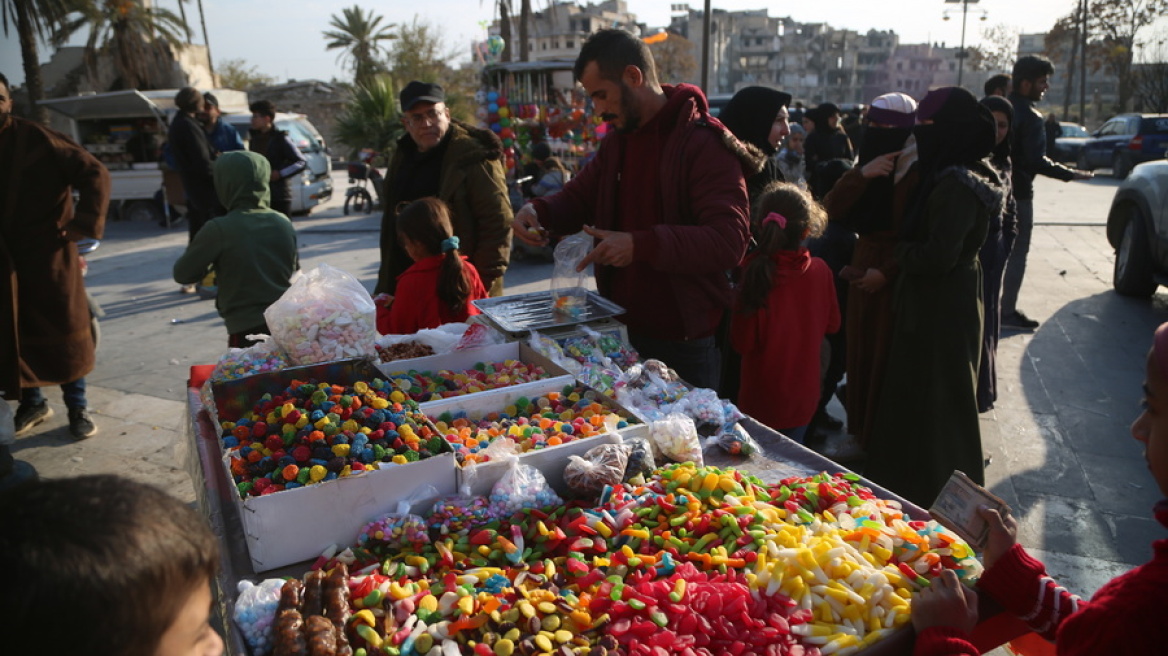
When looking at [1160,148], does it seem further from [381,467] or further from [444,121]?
[381,467]

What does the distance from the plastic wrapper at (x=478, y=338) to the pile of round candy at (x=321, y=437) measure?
70cm

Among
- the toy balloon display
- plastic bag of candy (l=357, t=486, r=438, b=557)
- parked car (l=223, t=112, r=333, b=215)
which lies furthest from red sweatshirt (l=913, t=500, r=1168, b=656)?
parked car (l=223, t=112, r=333, b=215)

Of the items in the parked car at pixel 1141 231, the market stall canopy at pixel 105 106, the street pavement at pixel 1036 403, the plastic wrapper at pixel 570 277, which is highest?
the market stall canopy at pixel 105 106

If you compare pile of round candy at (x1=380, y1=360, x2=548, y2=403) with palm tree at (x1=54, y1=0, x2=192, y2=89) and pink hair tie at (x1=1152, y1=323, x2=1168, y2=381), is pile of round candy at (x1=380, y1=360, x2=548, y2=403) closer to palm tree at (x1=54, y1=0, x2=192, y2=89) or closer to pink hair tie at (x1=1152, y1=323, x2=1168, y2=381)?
pink hair tie at (x1=1152, y1=323, x2=1168, y2=381)

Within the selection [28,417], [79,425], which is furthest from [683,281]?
[28,417]

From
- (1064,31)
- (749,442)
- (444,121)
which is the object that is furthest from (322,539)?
(1064,31)

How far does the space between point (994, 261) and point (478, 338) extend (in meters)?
3.59

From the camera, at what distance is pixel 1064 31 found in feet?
121

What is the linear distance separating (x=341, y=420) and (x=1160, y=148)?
2277 cm

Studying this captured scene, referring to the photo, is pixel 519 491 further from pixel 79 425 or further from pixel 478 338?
pixel 79 425

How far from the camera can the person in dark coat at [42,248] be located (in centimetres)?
400

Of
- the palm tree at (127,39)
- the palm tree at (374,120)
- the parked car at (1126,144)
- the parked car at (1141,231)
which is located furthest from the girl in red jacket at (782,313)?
the palm tree at (127,39)

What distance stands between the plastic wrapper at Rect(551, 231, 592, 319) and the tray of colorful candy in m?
1.11

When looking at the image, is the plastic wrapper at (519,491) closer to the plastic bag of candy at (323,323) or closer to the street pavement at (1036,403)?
the plastic bag of candy at (323,323)
